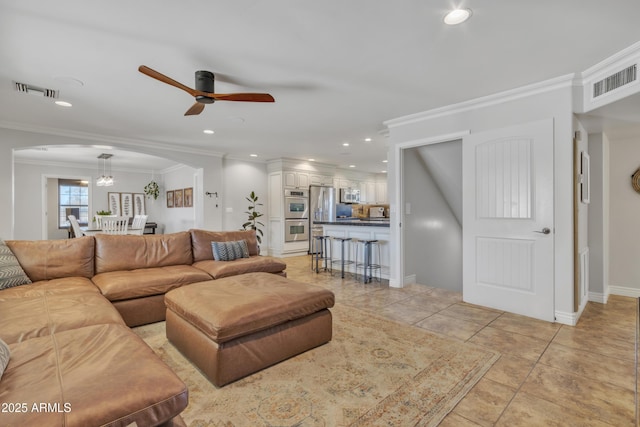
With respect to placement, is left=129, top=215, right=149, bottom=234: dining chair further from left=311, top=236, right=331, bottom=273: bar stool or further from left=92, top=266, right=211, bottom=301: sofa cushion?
left=311, top=236, right=331, bottom=273: bar stool

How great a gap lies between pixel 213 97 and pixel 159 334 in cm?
225

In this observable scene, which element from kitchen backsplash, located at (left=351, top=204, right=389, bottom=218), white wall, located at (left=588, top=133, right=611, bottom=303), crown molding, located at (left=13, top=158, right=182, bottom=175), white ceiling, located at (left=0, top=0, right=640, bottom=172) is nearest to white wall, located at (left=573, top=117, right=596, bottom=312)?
white wall, located at (left=588, top=133, right=611, bottom=303)

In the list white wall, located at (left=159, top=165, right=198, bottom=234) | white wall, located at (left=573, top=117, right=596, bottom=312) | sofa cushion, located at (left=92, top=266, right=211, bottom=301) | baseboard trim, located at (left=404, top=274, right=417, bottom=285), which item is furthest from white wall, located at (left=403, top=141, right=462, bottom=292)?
white wall, located at (left=159, top=165, right=198, bottom=234)

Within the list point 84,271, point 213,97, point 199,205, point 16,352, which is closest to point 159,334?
point 84,271

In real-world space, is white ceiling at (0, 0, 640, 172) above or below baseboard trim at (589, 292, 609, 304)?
above

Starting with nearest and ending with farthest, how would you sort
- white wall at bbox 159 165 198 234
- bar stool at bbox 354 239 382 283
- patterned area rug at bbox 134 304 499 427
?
1. patterned area rug at bbox 134 304 499 427
2. bar stool at bbox 354 239 382 283
3. white wall at bbox 159 165 198 234

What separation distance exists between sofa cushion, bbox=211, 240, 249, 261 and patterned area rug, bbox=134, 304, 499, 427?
1422 millimetres

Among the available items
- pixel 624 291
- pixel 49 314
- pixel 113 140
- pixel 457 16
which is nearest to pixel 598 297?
pixel 624 291

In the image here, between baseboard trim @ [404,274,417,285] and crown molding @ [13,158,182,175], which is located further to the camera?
crown molding @ [13,158,182,175]

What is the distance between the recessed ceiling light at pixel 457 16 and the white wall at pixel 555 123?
159 centimetres

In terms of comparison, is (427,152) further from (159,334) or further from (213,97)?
(159,334)

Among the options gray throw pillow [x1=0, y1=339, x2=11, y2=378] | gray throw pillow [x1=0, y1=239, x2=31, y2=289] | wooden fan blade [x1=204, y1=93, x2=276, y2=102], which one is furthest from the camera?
wooden fan blade [x1=204, y1=93, x2=276, y2=102]

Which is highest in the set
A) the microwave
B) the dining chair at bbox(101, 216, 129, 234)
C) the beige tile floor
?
the microwave

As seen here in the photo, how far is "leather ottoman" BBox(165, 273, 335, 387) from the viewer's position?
1958 mm
